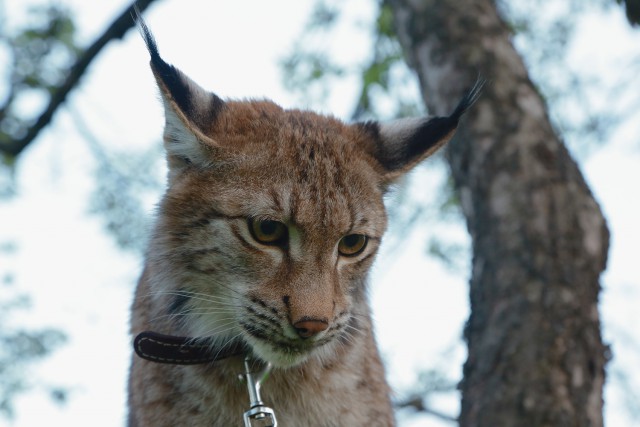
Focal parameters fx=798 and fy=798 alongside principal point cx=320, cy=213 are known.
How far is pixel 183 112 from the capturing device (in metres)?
4.29

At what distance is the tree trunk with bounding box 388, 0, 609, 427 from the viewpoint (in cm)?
457

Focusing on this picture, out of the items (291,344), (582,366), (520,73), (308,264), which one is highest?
(520,73)

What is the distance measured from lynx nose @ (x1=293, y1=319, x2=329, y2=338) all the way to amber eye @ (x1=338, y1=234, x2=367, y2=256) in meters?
0.57

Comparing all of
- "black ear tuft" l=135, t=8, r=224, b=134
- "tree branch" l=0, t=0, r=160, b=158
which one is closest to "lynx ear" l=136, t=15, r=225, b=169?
"black ear tuft" l=135, t=8, r=224, b=134

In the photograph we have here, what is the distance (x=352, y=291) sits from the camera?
471cm

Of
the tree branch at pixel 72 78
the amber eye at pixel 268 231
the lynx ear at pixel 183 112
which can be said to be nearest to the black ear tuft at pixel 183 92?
the lynx ear at pixel 183 112

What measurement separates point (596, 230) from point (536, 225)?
37 centimetres

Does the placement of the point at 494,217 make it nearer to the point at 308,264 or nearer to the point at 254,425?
the point at 308,264

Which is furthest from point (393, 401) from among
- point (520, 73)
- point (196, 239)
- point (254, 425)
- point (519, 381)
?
point (520, 73)

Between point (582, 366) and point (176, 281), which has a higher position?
point (176, 281)

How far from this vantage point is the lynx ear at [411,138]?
492 cm

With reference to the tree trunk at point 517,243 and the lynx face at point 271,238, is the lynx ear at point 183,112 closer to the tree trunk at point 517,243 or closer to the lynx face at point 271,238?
the lynx face at point 271,238

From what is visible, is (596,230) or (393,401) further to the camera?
(393,401)

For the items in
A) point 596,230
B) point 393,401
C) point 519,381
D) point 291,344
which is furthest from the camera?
point 393,401
